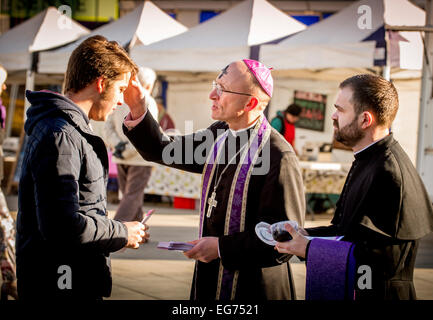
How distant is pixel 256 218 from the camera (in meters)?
2.97

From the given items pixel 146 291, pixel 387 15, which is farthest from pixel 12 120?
pixel 146 291

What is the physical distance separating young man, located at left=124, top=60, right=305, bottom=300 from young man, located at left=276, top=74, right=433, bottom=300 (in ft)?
0.81

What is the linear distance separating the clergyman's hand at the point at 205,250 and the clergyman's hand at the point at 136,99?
2.59 ft

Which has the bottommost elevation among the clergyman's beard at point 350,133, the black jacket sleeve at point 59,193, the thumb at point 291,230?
the thumb at point 291,230

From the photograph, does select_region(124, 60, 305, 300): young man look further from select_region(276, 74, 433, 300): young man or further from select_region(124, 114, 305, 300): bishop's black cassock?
select_region(276, 74, 433, 300): young man

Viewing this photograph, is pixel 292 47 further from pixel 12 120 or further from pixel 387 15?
pixel 12 120

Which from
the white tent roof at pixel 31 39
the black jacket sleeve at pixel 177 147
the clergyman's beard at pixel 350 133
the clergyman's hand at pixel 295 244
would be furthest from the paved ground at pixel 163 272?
the white tent roof at pixel 31 39

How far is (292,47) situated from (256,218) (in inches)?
297

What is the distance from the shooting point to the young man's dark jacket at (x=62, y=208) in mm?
2354

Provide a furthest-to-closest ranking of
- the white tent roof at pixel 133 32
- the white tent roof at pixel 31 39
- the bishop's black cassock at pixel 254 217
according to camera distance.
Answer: the white tent roof at pixel 31 39 → the white tent roof at pixel 133 32 → the bishop's black cassock at pixel 254 217

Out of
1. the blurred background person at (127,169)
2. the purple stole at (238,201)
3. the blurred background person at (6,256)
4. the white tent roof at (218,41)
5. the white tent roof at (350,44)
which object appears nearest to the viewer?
the purple stole at (238,201)

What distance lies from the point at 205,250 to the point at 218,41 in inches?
338

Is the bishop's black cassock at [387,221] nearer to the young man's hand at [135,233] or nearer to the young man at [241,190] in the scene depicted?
the young man at [241,190]

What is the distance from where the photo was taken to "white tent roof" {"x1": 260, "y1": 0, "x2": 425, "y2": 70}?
30.4 feet
